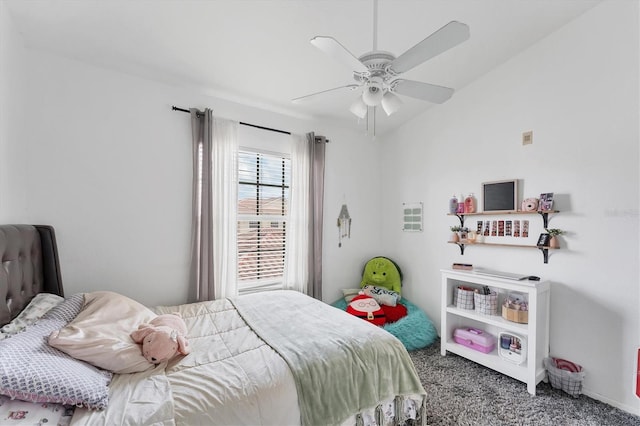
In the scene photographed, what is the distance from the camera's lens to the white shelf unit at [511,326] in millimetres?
2074

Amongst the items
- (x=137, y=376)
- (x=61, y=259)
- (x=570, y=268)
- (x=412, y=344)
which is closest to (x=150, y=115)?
(x=61, y=259)

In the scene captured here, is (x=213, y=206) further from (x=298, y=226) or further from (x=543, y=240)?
(x=543, y=240)

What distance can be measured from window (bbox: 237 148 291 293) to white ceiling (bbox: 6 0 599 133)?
2.60 ft

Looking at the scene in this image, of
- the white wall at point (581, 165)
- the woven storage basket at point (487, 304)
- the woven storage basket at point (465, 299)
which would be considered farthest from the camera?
the woven storage basket at point (465, 299)

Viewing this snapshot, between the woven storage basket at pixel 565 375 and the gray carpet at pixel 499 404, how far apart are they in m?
0.05

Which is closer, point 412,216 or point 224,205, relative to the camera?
point 224,205

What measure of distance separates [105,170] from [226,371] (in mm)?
1914

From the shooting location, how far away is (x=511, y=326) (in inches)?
86.7

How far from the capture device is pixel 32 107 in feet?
6.59

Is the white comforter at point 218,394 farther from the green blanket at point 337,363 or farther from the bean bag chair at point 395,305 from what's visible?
the bean bag chair at point 395,305

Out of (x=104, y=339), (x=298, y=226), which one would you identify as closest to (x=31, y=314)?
(x=104, y=339)

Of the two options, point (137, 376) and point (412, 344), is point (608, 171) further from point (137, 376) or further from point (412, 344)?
point (137, 376)

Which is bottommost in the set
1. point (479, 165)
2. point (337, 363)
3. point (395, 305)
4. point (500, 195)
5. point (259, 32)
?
point (395, 305)

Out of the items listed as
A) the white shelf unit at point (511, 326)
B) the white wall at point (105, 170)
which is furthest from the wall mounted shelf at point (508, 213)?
the white wall at point (105, 170)
